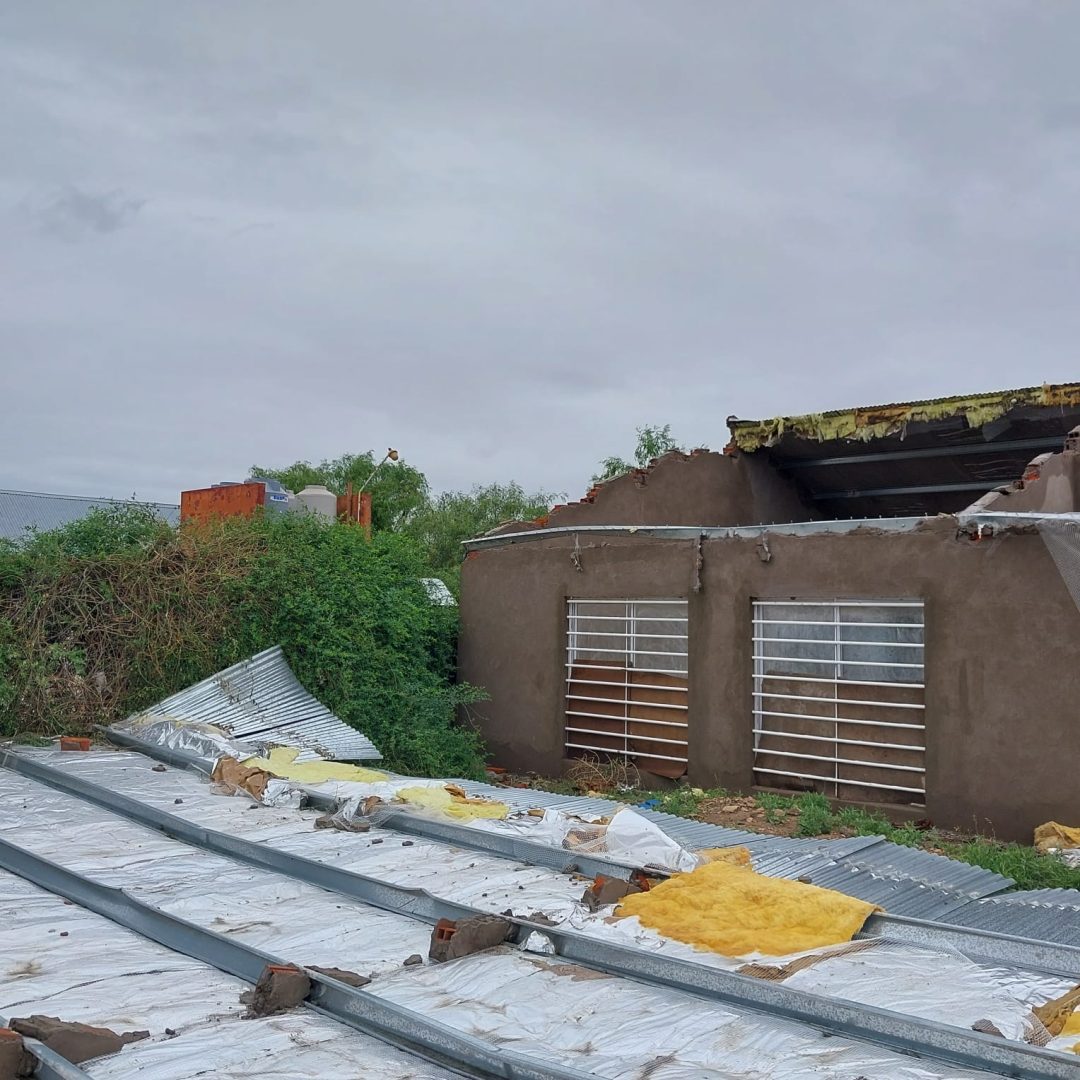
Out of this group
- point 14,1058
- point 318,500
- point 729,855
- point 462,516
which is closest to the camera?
point 14,1058

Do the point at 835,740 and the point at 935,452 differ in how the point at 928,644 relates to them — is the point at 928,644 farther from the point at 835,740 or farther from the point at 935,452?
the point at 935,452

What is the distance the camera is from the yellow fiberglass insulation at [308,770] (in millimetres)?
9641

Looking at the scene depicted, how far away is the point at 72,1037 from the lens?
12.6ft

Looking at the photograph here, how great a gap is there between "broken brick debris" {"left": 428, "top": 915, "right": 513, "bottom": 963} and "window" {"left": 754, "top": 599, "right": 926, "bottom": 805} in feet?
21.3

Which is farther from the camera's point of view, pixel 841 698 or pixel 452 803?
pixel 841 698

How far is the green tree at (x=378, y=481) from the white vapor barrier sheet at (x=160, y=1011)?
30308 mm

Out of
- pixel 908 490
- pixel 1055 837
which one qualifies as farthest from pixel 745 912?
pixel 908 490

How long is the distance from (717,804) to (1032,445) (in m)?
7.70

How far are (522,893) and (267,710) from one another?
24.2 feet

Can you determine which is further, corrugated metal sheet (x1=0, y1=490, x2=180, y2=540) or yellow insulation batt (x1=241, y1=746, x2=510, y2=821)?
corrugated metal sheet (x1=0, y1=490, x2=180, y2=540)

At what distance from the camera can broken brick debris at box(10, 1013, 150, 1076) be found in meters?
3.83

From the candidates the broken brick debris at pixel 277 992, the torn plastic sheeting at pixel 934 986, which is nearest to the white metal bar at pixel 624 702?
the torn plastic sheeting at pixel 934 986

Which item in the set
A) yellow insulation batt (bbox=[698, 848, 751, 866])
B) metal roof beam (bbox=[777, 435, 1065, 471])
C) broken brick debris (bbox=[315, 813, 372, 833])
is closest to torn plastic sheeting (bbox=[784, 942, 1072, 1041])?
yellow insulation batt (bbox=[698, 848, 751, 866])

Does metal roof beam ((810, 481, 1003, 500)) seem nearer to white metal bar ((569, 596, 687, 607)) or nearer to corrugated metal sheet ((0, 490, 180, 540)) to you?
white metal bar ((569, 596, 687, 607))
